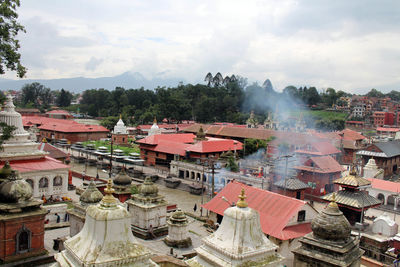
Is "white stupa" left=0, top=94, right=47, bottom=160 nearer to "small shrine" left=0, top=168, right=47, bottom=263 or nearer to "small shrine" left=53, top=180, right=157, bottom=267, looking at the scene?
"small shrine" left=0, top=168, right=47, bottom=263

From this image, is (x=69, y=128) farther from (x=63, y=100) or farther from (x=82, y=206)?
(x=63, y=100)

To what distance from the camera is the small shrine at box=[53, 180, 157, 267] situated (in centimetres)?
743

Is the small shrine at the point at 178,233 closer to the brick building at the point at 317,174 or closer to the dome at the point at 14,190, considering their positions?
the dome at the point at 14,190

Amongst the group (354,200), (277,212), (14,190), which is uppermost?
(14,190)

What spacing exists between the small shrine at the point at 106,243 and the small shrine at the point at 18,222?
25.8 feet

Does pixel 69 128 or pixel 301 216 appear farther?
pixel 69 128

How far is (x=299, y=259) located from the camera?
1049cm

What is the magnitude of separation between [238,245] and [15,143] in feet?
75.2

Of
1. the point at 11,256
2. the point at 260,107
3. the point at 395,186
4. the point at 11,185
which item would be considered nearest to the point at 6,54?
the point at 11,185

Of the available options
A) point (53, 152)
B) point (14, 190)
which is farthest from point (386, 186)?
point (53, 152)

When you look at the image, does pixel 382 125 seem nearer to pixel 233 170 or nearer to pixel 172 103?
pixel 172 103

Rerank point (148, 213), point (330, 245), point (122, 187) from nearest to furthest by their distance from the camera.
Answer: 1. point (330, 245)
2. point (148, 213)
3. point (122, 187)

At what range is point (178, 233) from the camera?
1806 centimetres

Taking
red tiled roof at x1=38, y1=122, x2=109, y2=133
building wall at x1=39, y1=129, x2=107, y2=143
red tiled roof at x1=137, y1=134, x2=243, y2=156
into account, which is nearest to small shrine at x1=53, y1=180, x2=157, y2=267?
red tiled roof at x1=137, y1=134, x2=243, y2=156
